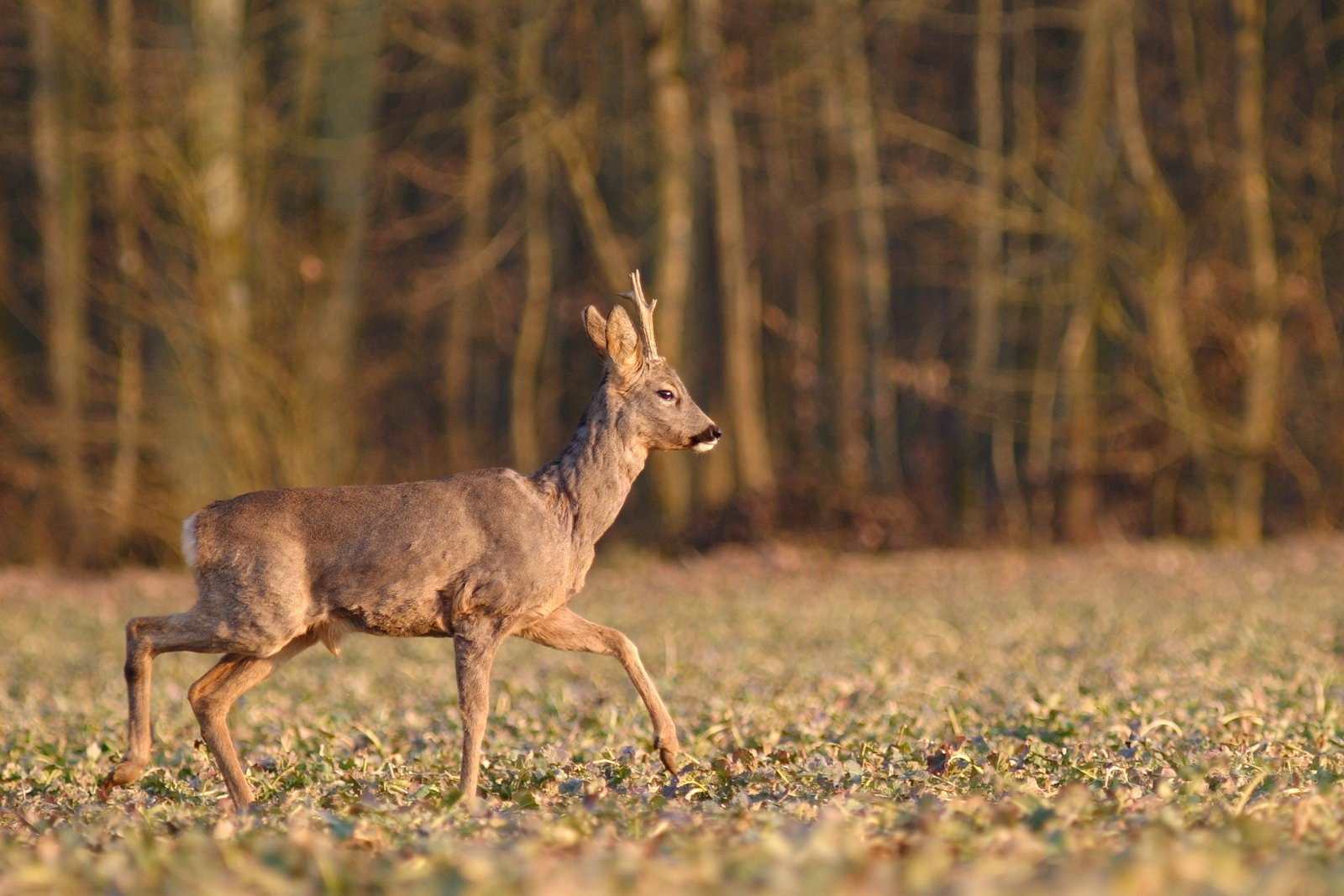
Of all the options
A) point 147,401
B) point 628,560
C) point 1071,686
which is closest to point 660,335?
point 628,560

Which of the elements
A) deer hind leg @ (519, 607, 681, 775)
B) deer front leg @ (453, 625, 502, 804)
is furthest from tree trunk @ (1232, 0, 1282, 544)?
deer front leg @ (453, 625, 502, 804)

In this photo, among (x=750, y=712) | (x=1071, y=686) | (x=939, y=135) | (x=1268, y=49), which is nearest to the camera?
(x=750, y=712)

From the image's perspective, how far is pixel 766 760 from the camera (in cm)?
676

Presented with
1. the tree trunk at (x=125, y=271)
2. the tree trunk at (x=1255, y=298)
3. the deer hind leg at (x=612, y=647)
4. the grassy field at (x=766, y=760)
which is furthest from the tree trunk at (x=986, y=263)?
the deer hind leg at (x=612, y=647)

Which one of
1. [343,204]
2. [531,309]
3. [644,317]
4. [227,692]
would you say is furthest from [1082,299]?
[227,692]

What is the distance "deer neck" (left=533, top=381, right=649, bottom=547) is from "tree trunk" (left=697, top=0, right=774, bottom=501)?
1316 centimetres

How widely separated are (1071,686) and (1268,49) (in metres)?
16.6

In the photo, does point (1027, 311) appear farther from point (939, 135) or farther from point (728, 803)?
point (728, 803)

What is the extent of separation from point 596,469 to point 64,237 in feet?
60.1

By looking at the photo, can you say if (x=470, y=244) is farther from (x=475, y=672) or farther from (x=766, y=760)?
(x=475, y=672)

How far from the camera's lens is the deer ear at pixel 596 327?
6754mm

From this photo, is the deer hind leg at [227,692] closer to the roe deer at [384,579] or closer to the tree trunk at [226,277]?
the roe deer at [384,579]

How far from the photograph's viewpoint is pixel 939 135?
69.2ft

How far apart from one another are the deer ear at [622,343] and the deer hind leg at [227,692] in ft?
5.07
